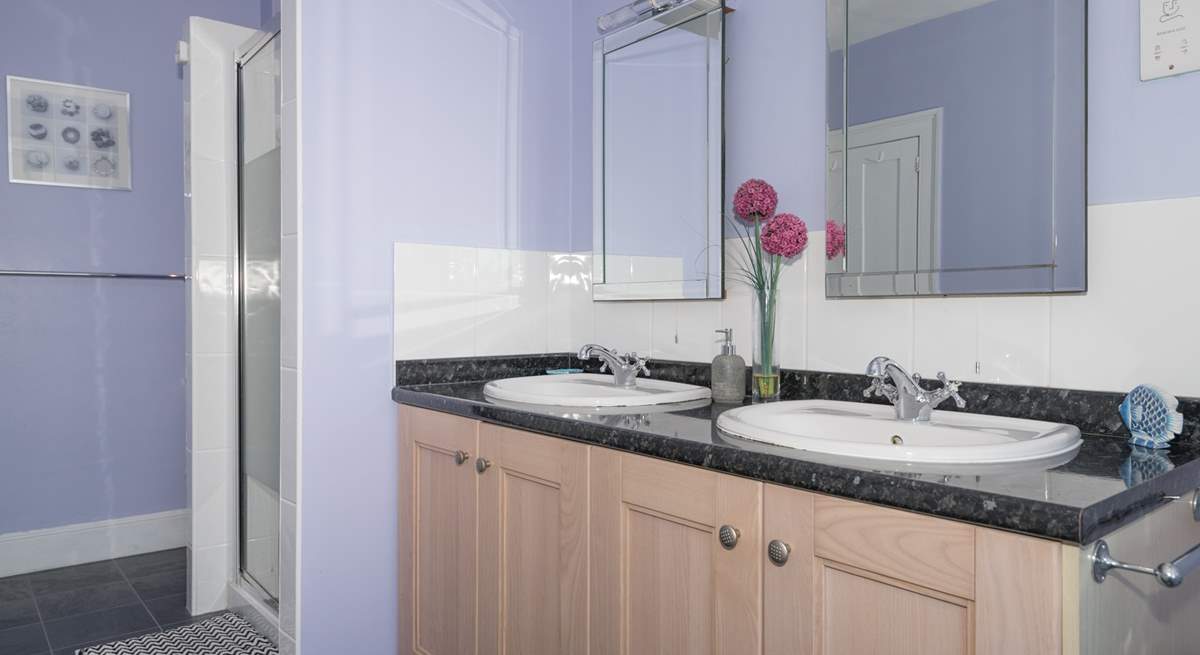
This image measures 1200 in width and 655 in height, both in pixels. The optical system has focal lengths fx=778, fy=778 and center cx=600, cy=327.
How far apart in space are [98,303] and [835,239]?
288cm

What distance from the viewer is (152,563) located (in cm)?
308

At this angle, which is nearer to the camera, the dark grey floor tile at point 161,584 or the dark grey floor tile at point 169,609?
the dark grey floor tile at point 169,609

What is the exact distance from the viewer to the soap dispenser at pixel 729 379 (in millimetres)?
1750

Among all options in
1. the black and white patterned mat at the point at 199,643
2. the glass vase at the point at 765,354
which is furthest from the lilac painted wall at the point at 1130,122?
the black and white patterned mat at the point at 199,643

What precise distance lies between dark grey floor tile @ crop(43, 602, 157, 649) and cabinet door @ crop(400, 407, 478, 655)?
1074 millimetres

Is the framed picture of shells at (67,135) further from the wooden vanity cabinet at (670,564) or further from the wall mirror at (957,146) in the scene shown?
the wall mirror at (957,146)

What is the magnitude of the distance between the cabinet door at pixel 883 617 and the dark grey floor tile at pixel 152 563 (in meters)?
2.82

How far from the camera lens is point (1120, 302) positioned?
4.18 feet

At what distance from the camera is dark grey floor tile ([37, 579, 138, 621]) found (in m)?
2.58

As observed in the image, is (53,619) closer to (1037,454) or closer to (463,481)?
(463,481)

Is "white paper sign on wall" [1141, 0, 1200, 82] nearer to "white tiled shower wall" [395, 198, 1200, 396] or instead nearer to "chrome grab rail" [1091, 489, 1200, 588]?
"white tiled shower wall" [395, 198, 1200, 396]

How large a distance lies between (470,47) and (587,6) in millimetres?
415

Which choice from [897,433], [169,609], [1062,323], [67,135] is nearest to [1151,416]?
[1062,323]

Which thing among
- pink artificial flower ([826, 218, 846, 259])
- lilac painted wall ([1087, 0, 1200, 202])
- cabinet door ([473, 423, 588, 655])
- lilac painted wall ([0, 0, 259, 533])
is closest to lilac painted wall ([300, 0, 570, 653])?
cabinet door ([473, 423, 588, 655])
